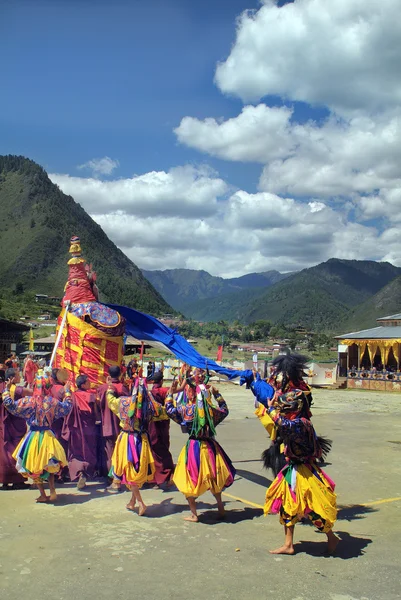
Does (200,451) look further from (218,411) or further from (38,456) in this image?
(38,456)

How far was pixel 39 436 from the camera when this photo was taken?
715 cm

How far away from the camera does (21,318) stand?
73.8 m

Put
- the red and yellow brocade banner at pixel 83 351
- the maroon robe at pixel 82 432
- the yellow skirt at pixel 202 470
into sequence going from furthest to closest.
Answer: the red and yellow brocade banner at pixel 83 351 → the maroon robe at pixel 82 432 → the yellow skirt at pixel 202 470

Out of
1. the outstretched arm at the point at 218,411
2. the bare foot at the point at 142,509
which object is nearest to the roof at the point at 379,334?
the outstretched arm at the point at 218,411

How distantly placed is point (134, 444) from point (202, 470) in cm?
97

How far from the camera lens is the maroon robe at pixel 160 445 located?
8.16 meters

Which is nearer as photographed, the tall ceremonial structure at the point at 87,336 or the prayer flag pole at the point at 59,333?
the prayer flag pole at the point at 59,333

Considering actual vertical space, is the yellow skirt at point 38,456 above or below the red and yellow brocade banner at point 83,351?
below

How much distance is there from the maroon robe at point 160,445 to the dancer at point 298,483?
9.61ft

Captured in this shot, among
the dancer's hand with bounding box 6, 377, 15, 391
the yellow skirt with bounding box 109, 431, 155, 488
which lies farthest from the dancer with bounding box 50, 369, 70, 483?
the yellow skirt with bounding box 109, 431, 155, 488

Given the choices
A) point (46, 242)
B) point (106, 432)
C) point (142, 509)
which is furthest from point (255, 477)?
point (46, 242)

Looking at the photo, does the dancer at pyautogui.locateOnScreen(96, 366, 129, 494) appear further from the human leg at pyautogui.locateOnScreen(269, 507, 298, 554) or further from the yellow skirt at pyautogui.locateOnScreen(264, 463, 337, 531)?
the human leg at pyautogui.locateOnScreen(269, 507, 298, 554)

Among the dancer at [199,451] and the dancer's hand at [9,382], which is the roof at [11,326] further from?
the dancer at [199,451]

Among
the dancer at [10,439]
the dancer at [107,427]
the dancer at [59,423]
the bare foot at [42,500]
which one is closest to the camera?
the bare foot at [42,500]
